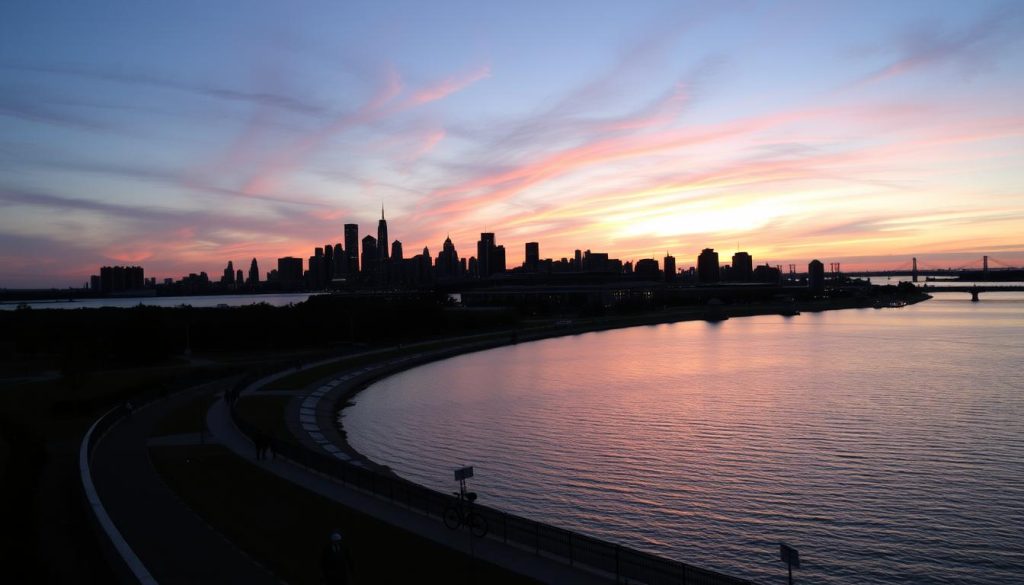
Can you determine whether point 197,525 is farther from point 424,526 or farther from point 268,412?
point 268,412

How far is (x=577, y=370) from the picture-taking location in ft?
216

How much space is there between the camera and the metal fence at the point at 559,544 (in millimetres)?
13898

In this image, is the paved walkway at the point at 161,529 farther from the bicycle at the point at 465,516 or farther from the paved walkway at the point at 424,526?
the bicycle at the point at 465,516

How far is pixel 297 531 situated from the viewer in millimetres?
16969

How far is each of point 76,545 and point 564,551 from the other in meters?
10.8

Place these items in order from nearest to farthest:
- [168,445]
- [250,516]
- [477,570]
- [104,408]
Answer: [477,570]
[250,516]
[168,445]
[104,408]

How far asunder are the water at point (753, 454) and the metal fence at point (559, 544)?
5158mm

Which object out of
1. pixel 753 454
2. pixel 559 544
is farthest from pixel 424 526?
pixel 753 454

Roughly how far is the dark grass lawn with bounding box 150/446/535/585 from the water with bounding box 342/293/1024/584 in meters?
6.97

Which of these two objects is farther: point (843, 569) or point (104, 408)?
point (104, 408)

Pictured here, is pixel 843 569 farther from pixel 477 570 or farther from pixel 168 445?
pixel 168 445

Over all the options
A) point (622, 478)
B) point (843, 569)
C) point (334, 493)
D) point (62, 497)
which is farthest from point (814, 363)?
point (62, 497)

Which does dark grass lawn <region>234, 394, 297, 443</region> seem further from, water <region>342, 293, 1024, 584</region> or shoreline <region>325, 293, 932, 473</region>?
water <region>342, 293, 1024, 584</region>

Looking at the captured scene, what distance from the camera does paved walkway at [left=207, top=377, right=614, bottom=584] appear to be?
14289 mm
